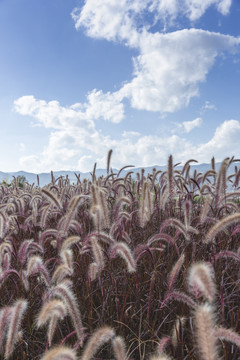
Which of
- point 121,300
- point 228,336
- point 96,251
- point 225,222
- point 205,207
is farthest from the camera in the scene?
point 121,300

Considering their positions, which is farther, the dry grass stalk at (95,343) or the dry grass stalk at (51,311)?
the dry grass stalk at (51,311)

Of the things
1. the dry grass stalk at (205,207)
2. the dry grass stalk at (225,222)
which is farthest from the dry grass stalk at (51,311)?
the dry grass stalk at (205,207)

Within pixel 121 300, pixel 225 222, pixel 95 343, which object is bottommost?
pixel 121 300

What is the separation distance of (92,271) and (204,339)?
1.43 meters

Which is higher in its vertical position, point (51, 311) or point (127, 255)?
point (127, 255)

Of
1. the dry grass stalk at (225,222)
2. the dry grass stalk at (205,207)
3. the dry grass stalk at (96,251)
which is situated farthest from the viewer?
the dry grass stalk at (205,207)

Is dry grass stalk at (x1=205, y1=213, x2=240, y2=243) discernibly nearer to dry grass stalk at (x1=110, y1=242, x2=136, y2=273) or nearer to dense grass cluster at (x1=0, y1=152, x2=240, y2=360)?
dense grass cluster at (x1=0, y1=152, x2=240, y2=360)

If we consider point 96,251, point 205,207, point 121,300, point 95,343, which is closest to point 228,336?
point 95,343

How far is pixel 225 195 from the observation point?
334 cm

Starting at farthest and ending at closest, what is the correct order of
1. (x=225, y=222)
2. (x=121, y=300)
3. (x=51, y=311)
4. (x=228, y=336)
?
1. (x=121, y=300)
2. (x=225, y=222)
3. (x=51, y=311)
4. (x=228, y=336)

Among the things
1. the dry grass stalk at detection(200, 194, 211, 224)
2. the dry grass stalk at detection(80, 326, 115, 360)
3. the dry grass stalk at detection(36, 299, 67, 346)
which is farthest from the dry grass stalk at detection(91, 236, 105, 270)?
the dry grass stalk at detection(200, 194, 211, 224)

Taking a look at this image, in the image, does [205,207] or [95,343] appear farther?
[205,207]

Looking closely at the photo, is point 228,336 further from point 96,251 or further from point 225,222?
point 96,251

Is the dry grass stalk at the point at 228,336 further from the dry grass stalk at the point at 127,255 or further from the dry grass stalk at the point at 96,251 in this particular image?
the dry grass stalk at the point at 96,251
